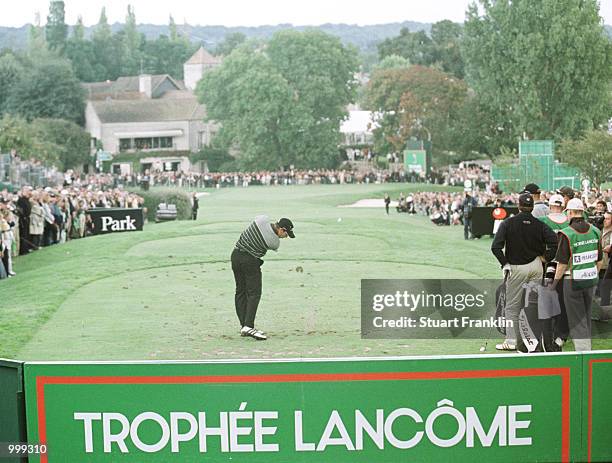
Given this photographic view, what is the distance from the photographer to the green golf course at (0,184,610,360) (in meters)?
16.3

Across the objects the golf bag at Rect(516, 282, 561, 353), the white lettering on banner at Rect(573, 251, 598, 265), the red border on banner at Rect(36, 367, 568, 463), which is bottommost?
the golf bag at Rect(516, 282, 561, 353)

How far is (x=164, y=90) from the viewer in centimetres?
15262

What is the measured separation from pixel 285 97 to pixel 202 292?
8762 centimetres

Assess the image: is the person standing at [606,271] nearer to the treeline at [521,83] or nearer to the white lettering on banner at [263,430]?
the white lettering on banner at [263,430]

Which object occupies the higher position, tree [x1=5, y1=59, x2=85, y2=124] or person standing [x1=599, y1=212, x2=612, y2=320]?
tree [x1=5, y1=59, x2=85, y2=124]

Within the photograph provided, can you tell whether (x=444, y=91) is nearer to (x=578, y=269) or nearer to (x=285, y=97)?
(x=285, y=97)

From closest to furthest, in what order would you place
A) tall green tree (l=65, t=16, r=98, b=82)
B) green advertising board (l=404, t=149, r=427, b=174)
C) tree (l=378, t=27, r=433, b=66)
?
green advertising board (l=404, t=149, r=427, b=174) → tree (l=378, t=27, r=433, b=66) → tall green tree (l=65, t=16, r=98, b=82)

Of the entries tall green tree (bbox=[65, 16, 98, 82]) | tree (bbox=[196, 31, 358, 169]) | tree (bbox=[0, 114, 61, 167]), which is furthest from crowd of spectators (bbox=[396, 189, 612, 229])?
tall green tree (bbox=[65, 16, 98, 82])

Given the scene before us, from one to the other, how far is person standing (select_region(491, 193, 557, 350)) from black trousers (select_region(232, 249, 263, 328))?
11.9ft

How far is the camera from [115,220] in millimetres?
41062

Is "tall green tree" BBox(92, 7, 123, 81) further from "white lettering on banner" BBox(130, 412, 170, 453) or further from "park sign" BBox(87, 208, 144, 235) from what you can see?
"white lettering on banner" BBox(130, 412, 170, 453)

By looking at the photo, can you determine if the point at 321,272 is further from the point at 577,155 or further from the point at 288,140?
the point at 288,140

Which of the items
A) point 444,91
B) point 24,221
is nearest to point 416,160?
point 444,91

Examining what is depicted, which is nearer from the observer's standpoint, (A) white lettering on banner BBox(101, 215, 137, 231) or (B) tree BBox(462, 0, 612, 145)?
(A) white lettering on banner BBox(101, 215, 137, 231)
